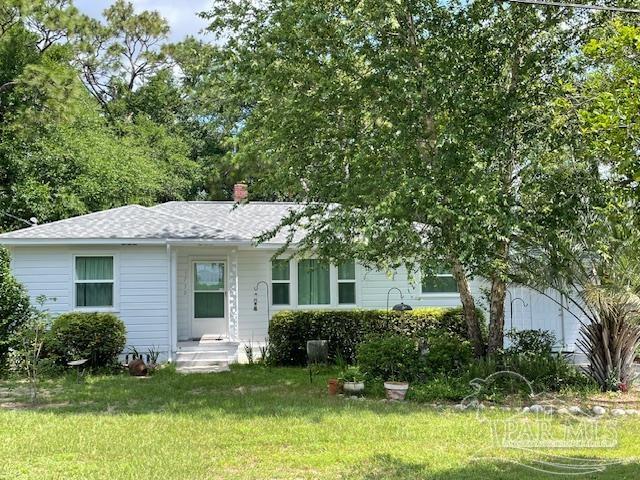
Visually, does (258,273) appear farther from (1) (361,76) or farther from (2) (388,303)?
(1) (361,76)

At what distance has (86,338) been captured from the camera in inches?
478

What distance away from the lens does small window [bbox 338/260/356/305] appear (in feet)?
50.7

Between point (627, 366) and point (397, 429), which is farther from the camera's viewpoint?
point (627, 366)

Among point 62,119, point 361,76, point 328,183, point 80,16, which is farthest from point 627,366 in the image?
point 80,16

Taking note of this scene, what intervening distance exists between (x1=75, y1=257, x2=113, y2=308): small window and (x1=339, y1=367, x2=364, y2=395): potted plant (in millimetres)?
6518

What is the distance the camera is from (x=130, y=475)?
538 centimetres

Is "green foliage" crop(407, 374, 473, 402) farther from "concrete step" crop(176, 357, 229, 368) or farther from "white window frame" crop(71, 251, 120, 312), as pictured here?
"white window frame" crop(71, 251, 120, 312)

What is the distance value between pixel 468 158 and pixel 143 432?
570 centimetres

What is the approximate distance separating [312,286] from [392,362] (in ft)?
19.1

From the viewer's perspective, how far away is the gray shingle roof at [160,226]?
43.2 feet

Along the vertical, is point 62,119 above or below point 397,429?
above

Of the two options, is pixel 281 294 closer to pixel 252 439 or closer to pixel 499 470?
pixel 252 439

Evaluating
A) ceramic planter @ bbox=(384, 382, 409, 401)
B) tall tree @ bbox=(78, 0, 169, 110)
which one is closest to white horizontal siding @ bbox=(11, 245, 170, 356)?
ceramic planter @ bbox=(384, 382, 409, 401)

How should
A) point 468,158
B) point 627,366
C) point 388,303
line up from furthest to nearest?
1. point 388,303
2. point 627,366
3. point 468,158
